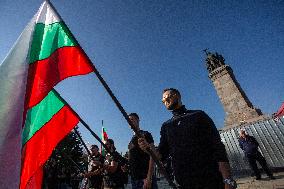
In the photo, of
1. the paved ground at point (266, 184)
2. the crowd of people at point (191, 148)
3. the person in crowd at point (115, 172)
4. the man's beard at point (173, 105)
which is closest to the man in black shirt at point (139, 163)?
the crowd of people at point (191, 148)

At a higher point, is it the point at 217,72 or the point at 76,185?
the point at 217,72

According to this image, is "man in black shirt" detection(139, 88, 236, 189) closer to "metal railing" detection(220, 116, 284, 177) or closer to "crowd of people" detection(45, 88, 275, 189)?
"crowd of people" detection(45, 88, 275, 189)

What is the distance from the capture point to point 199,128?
120 inches

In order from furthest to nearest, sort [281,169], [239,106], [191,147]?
[239,106] < [281,169] < [191,147]

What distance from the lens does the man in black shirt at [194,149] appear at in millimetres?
2781

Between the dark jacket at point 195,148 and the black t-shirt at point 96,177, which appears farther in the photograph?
the black t-shirt at point 96,177

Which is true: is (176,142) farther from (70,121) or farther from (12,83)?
(70,121)

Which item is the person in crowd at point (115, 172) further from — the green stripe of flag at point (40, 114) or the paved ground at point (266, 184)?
the paved ground at point (266, 184)

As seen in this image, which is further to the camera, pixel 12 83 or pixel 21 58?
pixel 21 58

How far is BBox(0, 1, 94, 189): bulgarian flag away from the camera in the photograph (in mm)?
2432

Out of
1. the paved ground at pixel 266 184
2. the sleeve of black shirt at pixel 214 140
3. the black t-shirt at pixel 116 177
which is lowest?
the paved ground at pixel 266 184

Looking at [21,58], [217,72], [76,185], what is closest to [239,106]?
[217,72]

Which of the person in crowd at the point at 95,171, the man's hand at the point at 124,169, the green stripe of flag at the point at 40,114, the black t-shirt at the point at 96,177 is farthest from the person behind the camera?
the black t-shirt at the point at 96,177

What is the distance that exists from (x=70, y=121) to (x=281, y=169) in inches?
415
